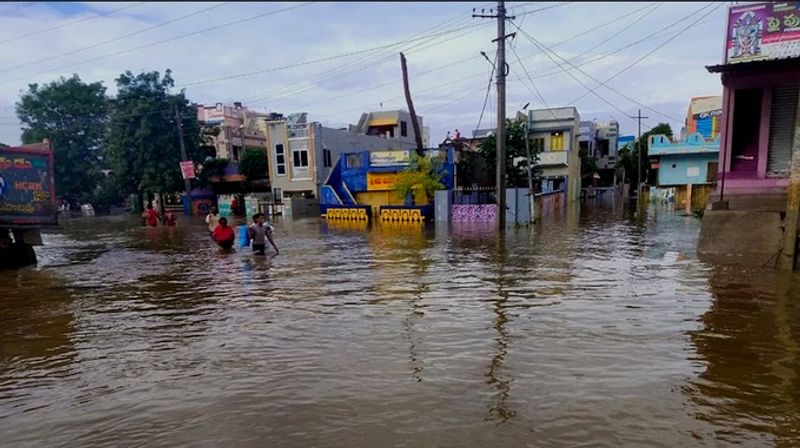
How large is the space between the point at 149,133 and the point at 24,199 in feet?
96.1

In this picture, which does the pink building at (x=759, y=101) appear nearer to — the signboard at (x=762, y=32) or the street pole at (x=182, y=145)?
the signboard at (x=762, y=32)

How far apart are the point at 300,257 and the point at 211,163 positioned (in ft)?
108

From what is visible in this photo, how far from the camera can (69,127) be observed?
2085 inches

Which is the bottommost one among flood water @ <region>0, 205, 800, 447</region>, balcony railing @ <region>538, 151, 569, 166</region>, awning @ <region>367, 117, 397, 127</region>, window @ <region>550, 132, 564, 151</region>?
flood water @ <region>0, 205, 800, 447</region>

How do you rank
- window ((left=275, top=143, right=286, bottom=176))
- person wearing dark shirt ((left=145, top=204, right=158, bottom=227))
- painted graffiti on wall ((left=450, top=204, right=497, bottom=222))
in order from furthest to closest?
window ((left=275, top=143, right=286, bottom=176))
person wearing dark shirt ((left=145, top=204, right=158, bottom=227))
painted graffiti on wall ((left=450, top=204, right=497, bottom=222))

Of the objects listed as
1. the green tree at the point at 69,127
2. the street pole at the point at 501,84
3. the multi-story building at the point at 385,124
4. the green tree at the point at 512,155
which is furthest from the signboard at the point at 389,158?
the green tree at the point at 69,127

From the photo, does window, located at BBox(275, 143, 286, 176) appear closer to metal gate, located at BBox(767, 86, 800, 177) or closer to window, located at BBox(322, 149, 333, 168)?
window, located at BBox(322, 149, 333, 168)

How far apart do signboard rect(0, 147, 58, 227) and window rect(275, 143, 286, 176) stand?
23709 millimetres

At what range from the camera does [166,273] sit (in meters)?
13.3

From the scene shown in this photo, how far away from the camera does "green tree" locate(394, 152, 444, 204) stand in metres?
27.7

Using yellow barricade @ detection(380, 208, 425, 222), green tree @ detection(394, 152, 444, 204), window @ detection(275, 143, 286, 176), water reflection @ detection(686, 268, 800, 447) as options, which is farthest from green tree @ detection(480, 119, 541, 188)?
water reflection @ detection(686, 268, 800, 447)

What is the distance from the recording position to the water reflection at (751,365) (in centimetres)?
432

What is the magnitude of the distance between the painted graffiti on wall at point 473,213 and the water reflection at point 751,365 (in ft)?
54.7

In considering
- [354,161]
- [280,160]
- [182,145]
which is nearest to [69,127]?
[182,145]
